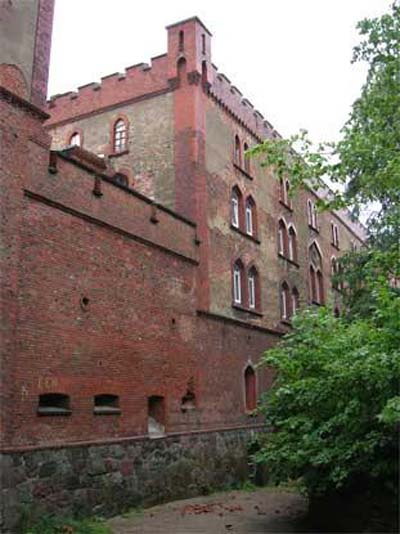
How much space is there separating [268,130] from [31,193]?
15736 millimetres

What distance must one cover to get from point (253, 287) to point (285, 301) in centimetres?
332

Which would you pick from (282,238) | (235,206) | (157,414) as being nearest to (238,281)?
(235,206)

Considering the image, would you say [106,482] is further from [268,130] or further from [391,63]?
[268,130]

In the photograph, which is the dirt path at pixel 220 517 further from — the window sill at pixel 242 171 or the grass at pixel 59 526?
the window sill at pixel 242 171

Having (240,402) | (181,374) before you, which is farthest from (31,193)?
(240,402)

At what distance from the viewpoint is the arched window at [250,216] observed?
23266mm

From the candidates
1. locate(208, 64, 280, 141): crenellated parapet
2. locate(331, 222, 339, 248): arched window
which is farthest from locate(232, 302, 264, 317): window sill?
locate(331, 222, 339, 248): arched window

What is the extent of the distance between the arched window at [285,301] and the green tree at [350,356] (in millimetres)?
12064

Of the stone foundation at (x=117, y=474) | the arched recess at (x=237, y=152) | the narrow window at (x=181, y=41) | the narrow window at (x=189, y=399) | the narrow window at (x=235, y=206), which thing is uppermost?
the narrow window at (x=181, y=41)

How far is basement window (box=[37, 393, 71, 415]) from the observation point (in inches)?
485

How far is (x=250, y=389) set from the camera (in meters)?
21.2

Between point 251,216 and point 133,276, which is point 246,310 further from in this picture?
point 133,276

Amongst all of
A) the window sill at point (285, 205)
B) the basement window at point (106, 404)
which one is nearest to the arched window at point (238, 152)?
the window sill at point (285, 205)

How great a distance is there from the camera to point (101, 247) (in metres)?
14.5
